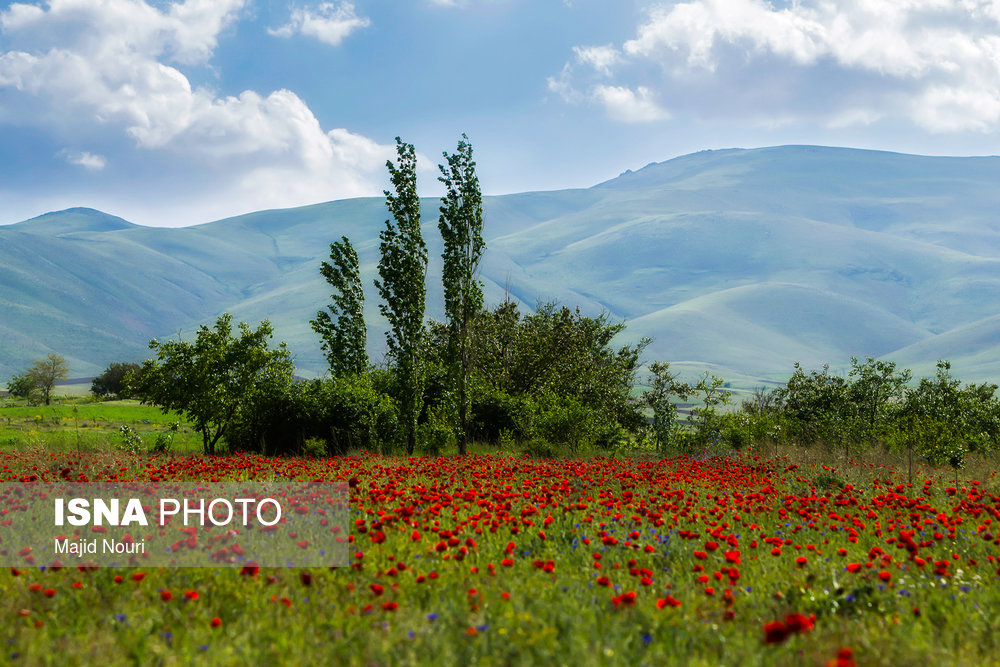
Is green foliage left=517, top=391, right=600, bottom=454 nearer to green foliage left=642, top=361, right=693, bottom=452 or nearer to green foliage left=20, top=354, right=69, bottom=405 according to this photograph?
green foliage left=642, top=361, right=693, bottom=452

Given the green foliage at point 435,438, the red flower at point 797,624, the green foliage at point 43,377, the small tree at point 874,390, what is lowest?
the green foliage at point 435,438

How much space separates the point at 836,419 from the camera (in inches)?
861

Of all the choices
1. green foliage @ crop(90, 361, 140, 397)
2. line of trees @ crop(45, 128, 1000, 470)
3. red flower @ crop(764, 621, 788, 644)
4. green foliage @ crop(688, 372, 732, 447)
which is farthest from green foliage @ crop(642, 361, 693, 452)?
green foliage @ crop(90, 361, 140, 397)

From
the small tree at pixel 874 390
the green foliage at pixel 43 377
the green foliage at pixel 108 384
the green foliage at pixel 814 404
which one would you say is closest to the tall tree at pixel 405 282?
the green foliage at pixel 814 404

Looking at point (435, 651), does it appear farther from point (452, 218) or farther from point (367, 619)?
point (452, 218)

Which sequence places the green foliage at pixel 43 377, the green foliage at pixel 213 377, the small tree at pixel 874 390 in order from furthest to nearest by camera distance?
1. the green foliage at pixel 43 377
2. the small tree at pixel 874 390
3. the green foliage at pixel 213 377

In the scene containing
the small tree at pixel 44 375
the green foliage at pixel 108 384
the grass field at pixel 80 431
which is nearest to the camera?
the grass field at pixel 80 431

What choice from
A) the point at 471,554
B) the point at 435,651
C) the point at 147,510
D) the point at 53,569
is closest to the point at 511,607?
the point at 435,651

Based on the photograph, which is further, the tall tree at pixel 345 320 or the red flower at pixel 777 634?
the tall tree at pixel 345 320

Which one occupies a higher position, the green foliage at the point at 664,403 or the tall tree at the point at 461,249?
the tall tree at the point at 461,249

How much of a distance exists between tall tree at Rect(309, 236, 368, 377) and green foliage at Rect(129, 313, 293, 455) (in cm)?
1147

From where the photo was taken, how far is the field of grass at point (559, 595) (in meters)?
4.02

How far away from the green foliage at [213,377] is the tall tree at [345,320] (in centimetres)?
1147

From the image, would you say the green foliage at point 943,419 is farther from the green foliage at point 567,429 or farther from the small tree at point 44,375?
the small tree at point 44,375
